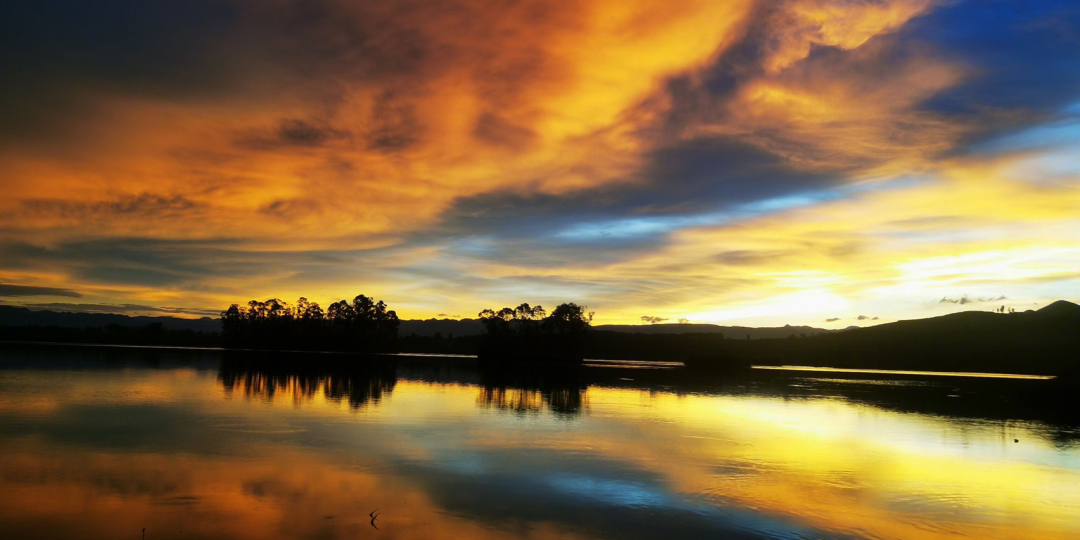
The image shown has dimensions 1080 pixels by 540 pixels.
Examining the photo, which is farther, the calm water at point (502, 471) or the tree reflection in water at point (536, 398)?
the tree reflection in water at point (536, 398)

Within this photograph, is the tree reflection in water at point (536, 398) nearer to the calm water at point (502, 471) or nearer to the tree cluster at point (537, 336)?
the calm water at point (502, 471)

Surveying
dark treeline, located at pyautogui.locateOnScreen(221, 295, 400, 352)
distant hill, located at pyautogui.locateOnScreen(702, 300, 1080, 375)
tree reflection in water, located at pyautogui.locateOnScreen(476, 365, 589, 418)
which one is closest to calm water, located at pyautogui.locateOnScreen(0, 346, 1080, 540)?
tree reflection in water, located at pyautogui.locateOnScreen(476, 365, 589, 418)

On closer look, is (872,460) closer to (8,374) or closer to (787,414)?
(787,414)

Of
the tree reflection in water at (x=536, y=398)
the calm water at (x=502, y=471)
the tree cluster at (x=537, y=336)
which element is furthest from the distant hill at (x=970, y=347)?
the calm water at (x=502, y=471)

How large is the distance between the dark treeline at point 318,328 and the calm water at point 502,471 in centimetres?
14102

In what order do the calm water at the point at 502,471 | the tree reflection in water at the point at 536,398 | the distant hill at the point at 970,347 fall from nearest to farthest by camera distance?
1. the calm water at the point at 502,471
2. the tree reflection in water at the point at 536,398
3. the distant hill at the point at 970,347

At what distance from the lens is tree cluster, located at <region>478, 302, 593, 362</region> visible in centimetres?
14675

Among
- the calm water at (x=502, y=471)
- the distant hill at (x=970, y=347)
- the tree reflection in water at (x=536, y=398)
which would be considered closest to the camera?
the calm water at (x=502, y=471)

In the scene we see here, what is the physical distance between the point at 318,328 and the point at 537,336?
2580 inches

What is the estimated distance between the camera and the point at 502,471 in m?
18.4

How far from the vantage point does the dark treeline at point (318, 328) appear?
17550 centimetres

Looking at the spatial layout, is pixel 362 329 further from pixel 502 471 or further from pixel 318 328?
pixel 502 471

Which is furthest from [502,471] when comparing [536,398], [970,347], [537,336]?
[970,347]

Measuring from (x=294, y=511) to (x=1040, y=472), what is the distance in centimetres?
2371
